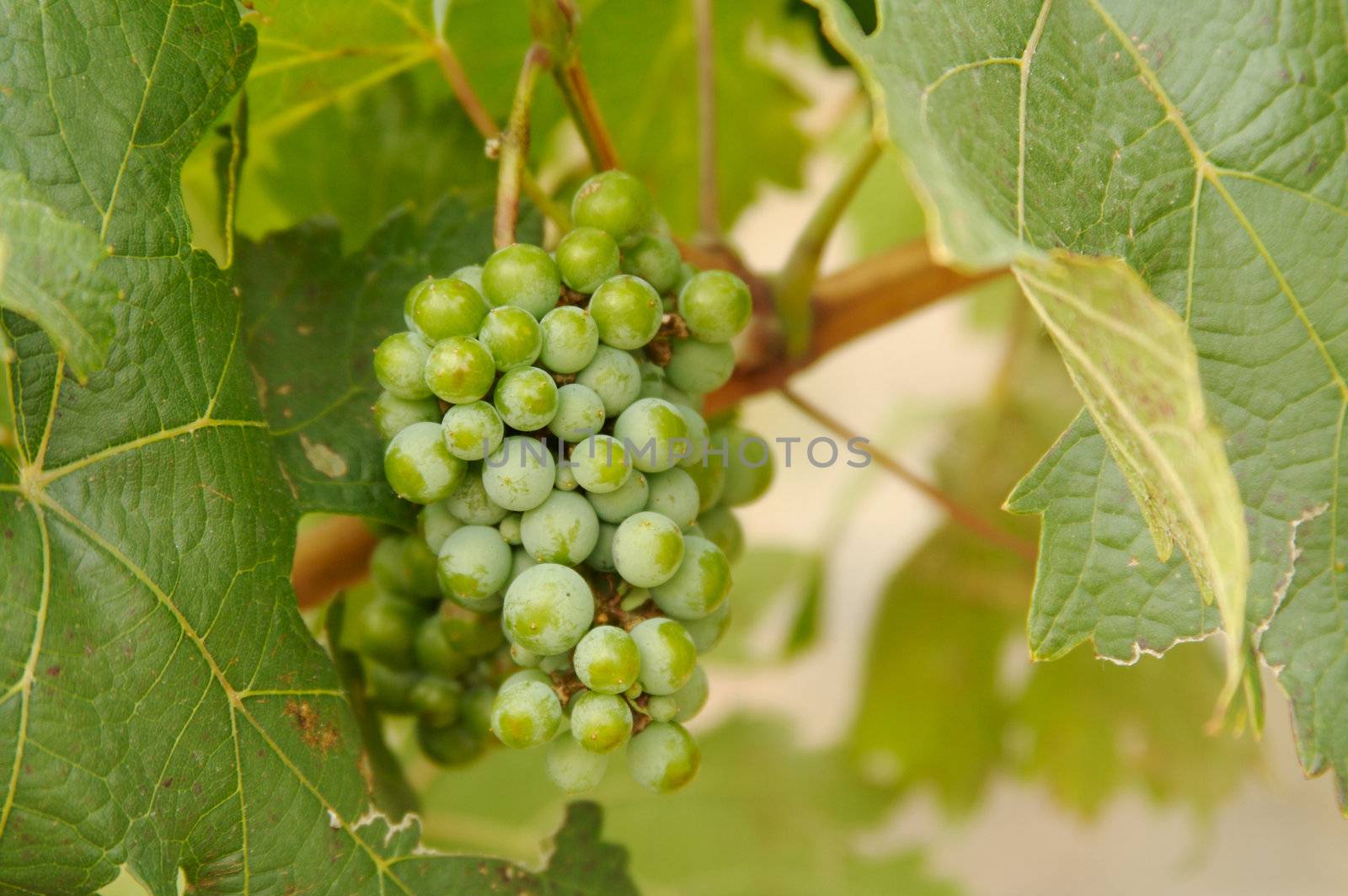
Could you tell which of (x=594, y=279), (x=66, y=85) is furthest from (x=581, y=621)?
(x=66, y=85)

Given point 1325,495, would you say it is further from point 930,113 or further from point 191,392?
point 191,392

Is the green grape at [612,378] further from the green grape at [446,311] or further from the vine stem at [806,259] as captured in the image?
the vine stem at [806,259]

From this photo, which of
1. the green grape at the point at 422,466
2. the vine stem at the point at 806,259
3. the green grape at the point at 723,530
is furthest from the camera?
the vine stem at the point at 806,259

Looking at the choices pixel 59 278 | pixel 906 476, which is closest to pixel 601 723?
pixel 59 278

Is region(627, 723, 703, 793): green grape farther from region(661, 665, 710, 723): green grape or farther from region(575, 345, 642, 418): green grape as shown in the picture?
region(575, 345, 642, 418): green grape

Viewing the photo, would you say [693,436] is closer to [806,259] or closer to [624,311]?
[624,311]

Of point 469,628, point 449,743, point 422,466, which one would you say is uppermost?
point 422,466

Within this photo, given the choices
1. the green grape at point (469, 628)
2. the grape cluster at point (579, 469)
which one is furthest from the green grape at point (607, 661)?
the green grape at point (469, 628)
